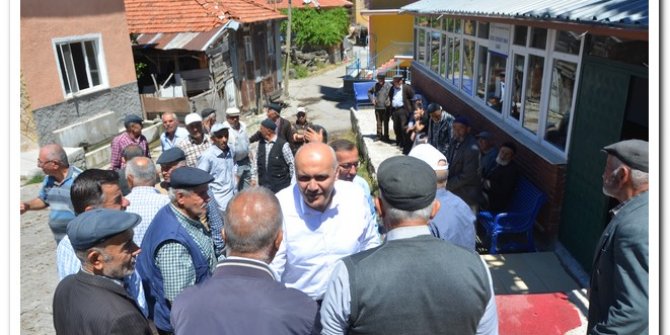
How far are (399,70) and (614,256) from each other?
18.2m

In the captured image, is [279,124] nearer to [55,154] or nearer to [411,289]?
[55,154]

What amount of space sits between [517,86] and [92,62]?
33.7 feet

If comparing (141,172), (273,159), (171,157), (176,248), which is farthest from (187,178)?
(273,159)

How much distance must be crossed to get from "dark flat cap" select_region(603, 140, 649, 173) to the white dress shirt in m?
1.49

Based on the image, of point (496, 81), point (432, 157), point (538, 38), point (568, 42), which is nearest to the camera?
point (432, 157)

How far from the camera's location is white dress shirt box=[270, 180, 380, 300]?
107 inches

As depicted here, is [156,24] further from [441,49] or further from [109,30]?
[441,49]

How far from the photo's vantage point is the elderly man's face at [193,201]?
114 inches

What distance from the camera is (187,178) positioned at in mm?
2908

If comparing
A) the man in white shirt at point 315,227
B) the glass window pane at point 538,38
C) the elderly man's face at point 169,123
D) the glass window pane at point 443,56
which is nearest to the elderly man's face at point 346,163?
the man in white shirt at point 315,227

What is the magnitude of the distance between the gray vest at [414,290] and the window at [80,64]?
35.7 feet

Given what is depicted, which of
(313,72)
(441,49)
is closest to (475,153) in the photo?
(441,49)

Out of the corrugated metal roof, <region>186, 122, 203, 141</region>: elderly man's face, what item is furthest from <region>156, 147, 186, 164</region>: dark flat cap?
the corrugated metal roof

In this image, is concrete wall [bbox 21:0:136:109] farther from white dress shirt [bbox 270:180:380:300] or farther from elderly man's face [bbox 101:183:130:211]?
white dress shirt [bbox 270:180:380:300]
